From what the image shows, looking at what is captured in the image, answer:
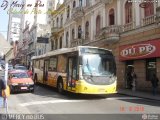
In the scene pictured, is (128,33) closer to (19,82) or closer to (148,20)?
(148,20)

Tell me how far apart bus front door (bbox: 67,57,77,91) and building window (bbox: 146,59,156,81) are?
25.2ft

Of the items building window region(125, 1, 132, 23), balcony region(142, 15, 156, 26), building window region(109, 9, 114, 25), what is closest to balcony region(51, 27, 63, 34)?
building window region(109, 9, 114, 25)

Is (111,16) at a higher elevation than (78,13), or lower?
lower

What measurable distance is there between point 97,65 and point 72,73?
64.8 inches

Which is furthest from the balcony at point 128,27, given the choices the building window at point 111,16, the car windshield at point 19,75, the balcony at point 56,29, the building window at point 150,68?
the balcony at point 56,29

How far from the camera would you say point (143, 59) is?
21.8 metres

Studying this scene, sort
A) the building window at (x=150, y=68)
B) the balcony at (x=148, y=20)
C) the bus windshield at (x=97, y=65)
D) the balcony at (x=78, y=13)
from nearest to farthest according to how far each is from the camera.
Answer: the bus windshield at (x=97, y=65)
the balcony at (x=148, y=20)
the building window at (x=150, y=68)
the balcony at (x=78, y=13)

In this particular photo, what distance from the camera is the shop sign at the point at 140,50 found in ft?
65.7

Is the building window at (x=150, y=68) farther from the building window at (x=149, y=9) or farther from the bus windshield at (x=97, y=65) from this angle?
the bus windshield at (x=97, y=65)

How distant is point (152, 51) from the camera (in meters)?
20.3

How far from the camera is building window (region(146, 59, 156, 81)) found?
2100cm

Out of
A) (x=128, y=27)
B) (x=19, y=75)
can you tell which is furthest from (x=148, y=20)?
(x=19, y=75)

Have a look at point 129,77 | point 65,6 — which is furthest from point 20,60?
point 129,77

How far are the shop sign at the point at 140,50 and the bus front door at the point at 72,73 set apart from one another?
6993 mm
